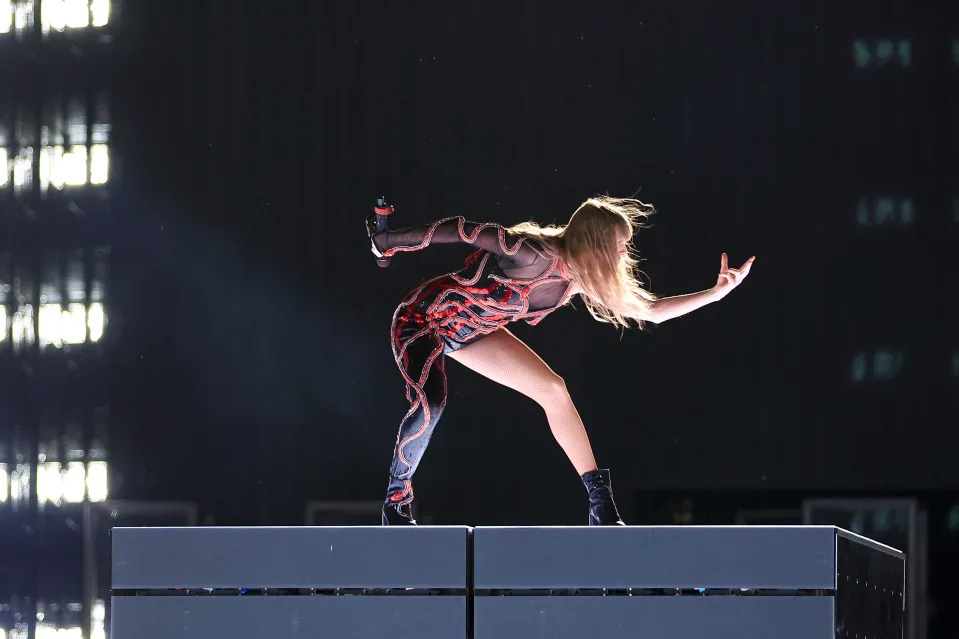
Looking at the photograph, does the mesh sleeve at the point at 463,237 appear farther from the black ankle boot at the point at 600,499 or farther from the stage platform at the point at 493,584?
the stage platform at the point at 493,584

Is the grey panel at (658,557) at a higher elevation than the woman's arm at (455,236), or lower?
lower

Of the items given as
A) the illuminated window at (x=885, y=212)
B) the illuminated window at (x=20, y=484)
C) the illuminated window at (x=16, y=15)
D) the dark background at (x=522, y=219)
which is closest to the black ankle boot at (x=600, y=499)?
the dark background at (x=522, y=219)

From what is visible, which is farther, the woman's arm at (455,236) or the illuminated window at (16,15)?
the illuminated window at (16,15)

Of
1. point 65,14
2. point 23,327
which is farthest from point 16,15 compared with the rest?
point 23,327

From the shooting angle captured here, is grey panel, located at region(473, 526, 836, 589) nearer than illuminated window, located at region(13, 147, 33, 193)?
Yes

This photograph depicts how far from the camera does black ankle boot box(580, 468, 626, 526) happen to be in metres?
3.05

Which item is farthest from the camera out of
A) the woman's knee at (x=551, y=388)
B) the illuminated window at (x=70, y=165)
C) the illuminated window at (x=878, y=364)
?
the illuminated window at (x=70, y=165)

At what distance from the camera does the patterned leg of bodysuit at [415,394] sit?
3.10 m

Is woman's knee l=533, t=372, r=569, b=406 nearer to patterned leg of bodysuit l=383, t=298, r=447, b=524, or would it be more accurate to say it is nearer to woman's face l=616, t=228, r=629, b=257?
patterned leg of bodysuit l=383, t=298, r=447, b=524

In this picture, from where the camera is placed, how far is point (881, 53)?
4426 millimetres

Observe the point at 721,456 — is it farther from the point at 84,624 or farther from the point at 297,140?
the point at 84,624

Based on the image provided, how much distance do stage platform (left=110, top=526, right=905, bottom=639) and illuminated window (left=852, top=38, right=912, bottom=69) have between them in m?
2.56

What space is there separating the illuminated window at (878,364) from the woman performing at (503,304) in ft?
5.10

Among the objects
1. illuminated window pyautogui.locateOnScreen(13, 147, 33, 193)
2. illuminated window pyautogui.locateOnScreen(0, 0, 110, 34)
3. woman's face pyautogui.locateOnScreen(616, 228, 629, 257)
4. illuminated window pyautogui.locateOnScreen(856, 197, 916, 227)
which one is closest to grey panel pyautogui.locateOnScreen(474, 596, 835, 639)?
woman's face pyautogui.locateOnScreen(616, 228, 629, 257)
